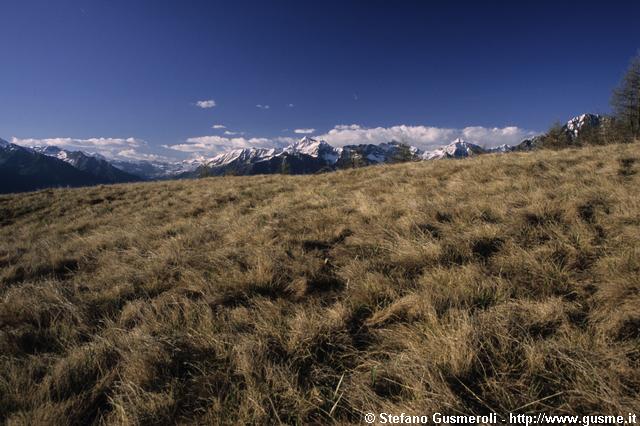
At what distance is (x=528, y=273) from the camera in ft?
9.71

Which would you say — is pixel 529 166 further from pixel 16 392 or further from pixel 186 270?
pixel 16 392

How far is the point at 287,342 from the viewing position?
91.0 inches

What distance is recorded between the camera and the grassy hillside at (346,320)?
178 cm

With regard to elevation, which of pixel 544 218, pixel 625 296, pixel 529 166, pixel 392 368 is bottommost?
pixel 392 368

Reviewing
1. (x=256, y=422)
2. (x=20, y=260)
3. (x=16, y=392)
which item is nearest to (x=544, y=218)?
(x=256, y=422)

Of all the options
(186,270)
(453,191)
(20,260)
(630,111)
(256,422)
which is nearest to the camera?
(256,422)

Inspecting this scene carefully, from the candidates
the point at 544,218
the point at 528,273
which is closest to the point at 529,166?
the point at 544,218

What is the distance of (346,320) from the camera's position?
2553 millimetres

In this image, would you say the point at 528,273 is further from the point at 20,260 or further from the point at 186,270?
the point at 20,260

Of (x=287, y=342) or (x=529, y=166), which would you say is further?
(x=529, y=166)

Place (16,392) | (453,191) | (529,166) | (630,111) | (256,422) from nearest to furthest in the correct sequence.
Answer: (256,422) → (16,392) → (453,191) → (529,166) → (630,111)

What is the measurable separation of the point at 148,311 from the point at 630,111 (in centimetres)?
6156

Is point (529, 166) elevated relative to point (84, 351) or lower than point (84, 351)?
elevated

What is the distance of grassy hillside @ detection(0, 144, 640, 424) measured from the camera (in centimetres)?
178
